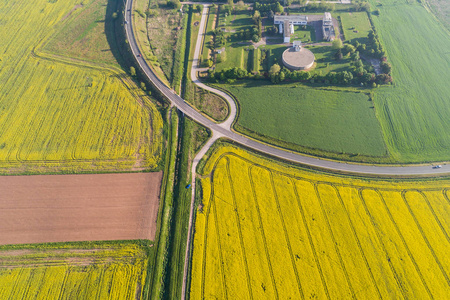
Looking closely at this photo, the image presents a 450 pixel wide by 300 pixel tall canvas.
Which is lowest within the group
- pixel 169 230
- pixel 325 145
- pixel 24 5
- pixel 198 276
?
pixel 198 276

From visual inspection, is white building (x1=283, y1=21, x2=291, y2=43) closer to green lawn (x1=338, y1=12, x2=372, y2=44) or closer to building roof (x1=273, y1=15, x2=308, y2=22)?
building roof (x1=273, y1=15, x2=308, y2=22)

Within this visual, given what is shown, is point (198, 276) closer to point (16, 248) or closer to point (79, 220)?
point (79, 220)

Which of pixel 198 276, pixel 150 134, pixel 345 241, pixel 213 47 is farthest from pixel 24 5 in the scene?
pixel 345 241

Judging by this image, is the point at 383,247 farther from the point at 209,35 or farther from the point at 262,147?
the point at 209,35

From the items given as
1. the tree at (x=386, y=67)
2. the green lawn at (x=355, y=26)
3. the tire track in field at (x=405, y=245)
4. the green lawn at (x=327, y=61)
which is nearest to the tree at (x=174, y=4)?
the green lawn at (x=327, y=61)

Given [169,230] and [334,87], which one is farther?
[334,87]

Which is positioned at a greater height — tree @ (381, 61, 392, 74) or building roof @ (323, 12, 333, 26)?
building roof @ (323, 12, 333, 26)

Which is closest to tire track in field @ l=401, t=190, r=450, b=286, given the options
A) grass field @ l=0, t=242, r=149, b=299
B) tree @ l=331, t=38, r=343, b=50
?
tree @ l=331, t=38, r=343, b=50
